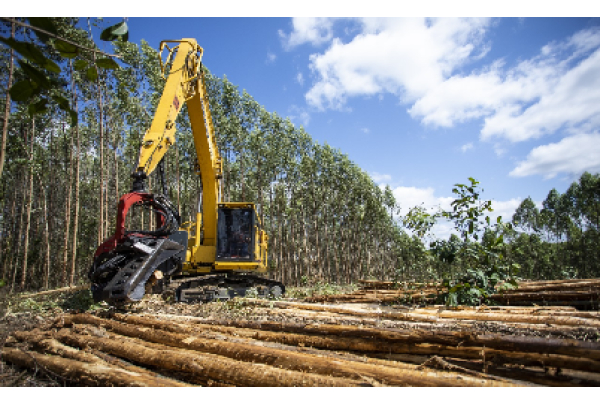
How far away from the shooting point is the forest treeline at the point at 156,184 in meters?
18.3

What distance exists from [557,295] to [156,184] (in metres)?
23.3

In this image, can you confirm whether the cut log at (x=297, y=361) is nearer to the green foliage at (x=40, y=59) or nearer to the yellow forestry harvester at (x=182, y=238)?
the yellow forestry harvester at (x=182, y=238)

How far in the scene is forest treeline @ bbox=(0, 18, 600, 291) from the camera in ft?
60.0

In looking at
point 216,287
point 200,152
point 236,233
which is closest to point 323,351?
point 216,287

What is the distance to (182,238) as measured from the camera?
8.27 meters

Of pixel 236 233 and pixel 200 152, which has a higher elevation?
pixel 200 152

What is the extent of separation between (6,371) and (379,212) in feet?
126

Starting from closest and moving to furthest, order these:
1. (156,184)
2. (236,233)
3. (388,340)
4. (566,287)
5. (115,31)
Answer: (115,31) < (388,340) < (566,287) < (236,233) < (156,184)

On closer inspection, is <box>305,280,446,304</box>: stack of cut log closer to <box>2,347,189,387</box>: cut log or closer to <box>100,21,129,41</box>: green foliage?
<box>2,347,189,387</box>: cut log

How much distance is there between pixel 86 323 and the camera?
569cm

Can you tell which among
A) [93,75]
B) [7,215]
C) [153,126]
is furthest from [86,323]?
[7,215]

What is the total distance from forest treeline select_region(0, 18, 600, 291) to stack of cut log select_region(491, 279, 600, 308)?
2.76m

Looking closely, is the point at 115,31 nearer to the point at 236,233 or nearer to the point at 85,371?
the point at 85,371

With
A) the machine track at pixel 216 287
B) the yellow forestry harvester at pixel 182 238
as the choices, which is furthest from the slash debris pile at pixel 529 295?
the yellow forestry harvester at pixel 182 238
